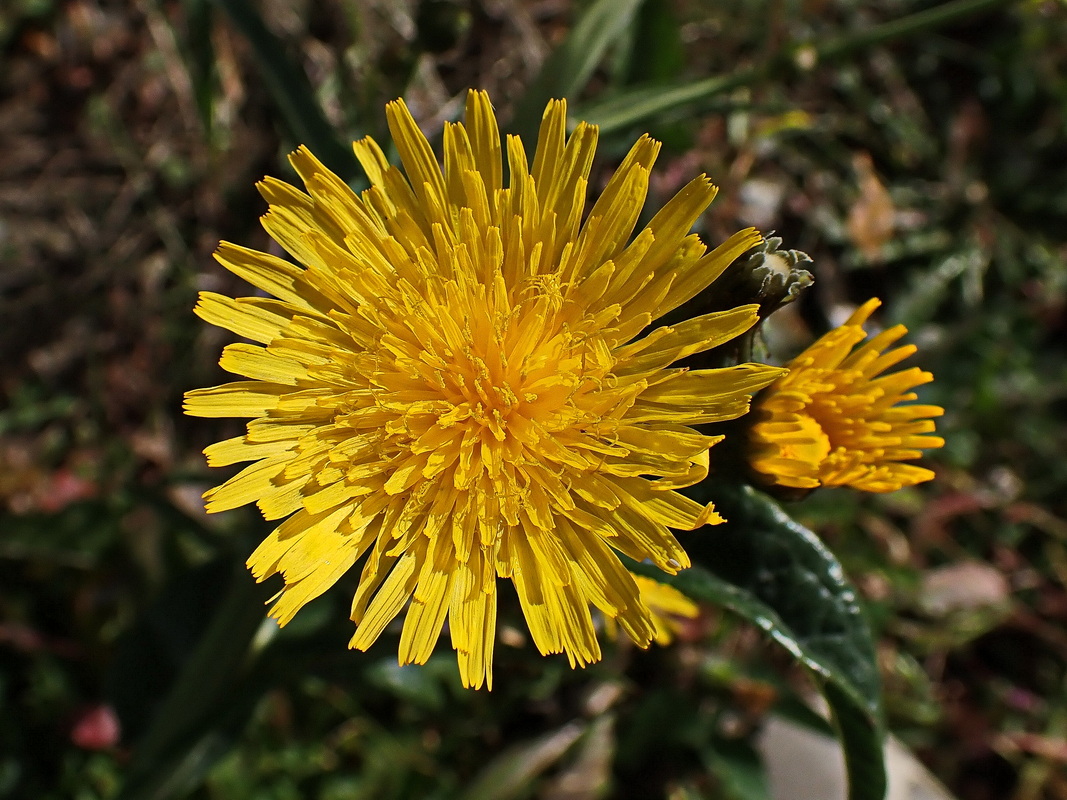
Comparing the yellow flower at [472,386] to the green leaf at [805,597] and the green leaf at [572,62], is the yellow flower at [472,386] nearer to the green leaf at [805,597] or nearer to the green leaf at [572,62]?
the green leaf at [805,597]

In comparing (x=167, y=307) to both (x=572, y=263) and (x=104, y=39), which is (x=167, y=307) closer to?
(x=104, y=39)

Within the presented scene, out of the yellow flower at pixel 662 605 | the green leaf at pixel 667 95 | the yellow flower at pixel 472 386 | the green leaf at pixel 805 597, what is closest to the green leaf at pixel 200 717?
the yellow flower at pixel 472 386

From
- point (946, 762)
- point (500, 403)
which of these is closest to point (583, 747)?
point (946, 762)

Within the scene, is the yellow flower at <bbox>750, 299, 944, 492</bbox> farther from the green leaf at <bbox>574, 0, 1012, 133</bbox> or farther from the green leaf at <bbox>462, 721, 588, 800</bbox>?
the green leaf at <bbox>462, 721, 588, 800</bbox>

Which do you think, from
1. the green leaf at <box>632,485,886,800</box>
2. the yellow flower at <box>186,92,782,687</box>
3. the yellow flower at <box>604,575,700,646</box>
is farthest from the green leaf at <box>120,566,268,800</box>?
the green leaf at <box>632,485,886,800</box>

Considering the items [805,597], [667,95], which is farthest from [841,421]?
[667,95]

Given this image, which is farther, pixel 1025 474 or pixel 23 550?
pixel 1025 474
